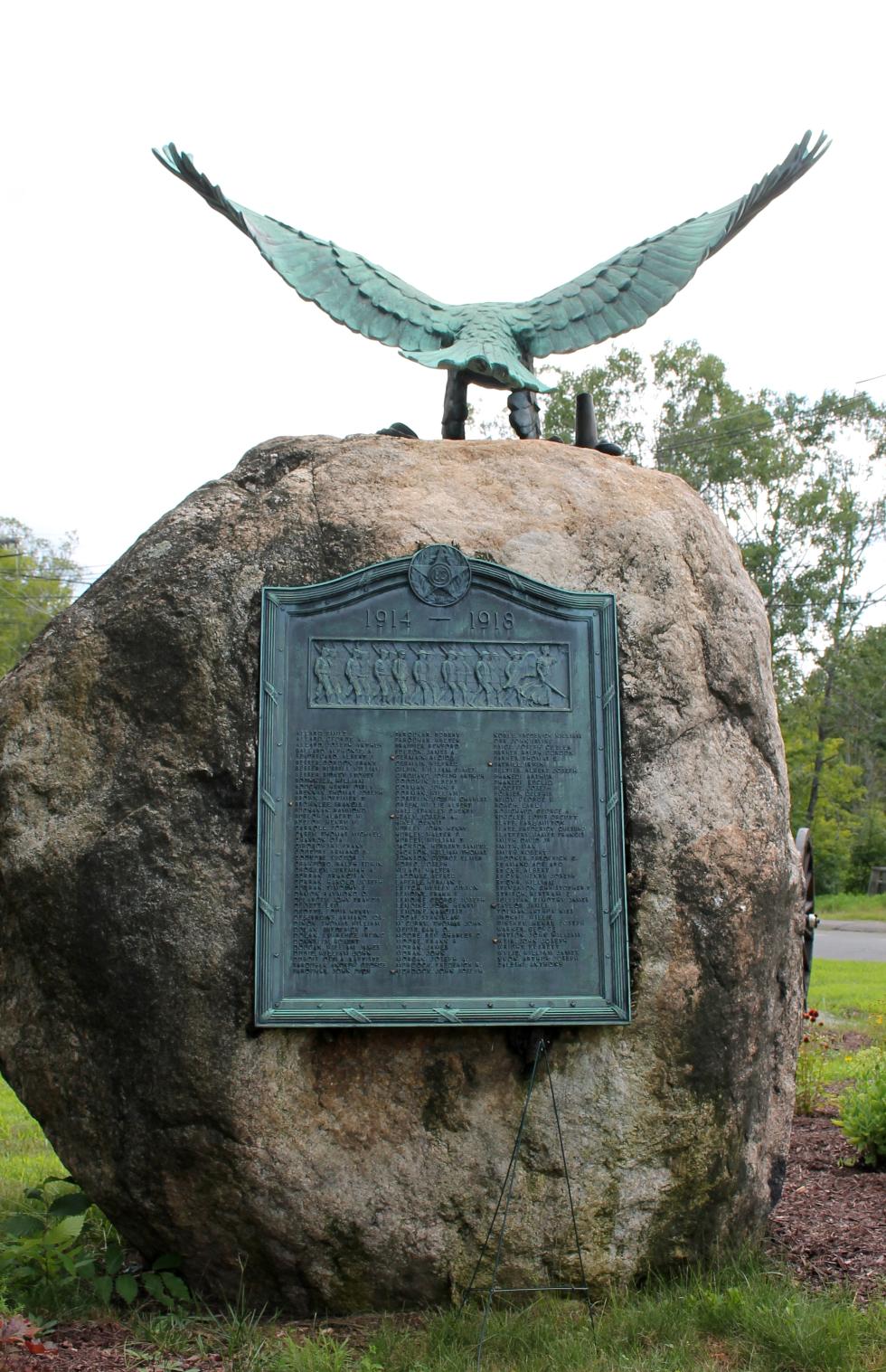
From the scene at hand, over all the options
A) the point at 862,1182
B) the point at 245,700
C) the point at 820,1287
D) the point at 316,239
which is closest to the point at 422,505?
the point at 245,700

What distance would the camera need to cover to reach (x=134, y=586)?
4168mm

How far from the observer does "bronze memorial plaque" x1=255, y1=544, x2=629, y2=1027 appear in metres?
3.88

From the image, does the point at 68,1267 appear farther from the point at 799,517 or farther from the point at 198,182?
the point at 799,517

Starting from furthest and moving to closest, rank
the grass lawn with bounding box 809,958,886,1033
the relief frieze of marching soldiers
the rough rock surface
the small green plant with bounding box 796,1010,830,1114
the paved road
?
the paved road, the grass lawn with bounding box 809,958,886,1033, the small green plant with bounding box 796,1010,830,1114, the relief frieze of marching soldiers, the rough rock surface

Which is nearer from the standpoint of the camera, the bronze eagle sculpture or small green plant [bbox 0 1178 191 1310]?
small green plant [bbox 0 1178 191 1310]

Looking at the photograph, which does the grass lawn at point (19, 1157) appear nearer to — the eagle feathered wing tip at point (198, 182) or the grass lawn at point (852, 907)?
the eagle feathered wing tip at point (198, 182)

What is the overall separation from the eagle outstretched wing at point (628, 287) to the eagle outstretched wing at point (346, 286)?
0.46 metres

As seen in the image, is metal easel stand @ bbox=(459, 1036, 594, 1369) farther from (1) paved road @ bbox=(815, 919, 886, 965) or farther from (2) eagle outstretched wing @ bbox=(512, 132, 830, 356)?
(1) paved road @ bbox=(815, 919, 886, 965)

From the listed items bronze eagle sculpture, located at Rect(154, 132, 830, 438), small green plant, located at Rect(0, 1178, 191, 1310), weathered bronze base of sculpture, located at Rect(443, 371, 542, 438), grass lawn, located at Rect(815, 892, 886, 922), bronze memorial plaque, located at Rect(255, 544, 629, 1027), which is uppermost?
bronze eagle sculpture, located at Rect(154, 132, 830, 438)

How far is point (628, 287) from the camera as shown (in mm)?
5492

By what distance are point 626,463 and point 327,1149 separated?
2781mm

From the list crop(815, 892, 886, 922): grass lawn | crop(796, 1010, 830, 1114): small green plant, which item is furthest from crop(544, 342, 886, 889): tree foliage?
crop(796, 1010, 830, 1114): small green plant

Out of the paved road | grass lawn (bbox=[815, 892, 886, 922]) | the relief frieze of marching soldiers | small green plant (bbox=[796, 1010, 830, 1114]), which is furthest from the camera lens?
grass lawn (bbox=[815, 892, 886, 922])

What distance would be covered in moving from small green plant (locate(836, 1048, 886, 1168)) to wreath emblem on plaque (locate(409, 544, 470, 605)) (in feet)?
10.7
